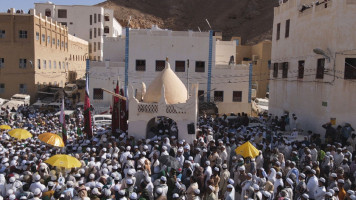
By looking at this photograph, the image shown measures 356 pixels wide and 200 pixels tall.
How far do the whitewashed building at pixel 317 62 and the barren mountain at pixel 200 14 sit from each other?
1805 inches

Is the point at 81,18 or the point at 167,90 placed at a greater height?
the point at 81,18

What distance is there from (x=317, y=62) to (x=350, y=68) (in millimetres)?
1760

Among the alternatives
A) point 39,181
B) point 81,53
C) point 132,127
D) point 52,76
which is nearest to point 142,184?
point 39,181

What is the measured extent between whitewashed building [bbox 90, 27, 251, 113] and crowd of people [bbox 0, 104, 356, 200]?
13.6 m

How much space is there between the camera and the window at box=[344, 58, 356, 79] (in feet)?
50.7

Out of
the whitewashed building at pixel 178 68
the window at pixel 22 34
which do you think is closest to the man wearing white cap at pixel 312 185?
the whitewashed building at pixel 178 68

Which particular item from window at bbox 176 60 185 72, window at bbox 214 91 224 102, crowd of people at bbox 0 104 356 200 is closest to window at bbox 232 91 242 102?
window at bbox 214 91 224 102

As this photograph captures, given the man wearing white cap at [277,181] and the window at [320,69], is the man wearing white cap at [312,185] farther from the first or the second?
the window at [320,69]

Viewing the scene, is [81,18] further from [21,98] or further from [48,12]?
[21,98]

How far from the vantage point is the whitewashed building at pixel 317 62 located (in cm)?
1546

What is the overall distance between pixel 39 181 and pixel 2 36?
25915mm

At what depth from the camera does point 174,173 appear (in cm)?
888

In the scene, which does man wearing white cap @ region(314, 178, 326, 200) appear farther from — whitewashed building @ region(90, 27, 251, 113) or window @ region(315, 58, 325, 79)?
whitewashed building @ region(90, 27, 251, 113)

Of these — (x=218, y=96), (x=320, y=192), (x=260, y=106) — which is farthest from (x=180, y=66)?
(x=320, y=192)
